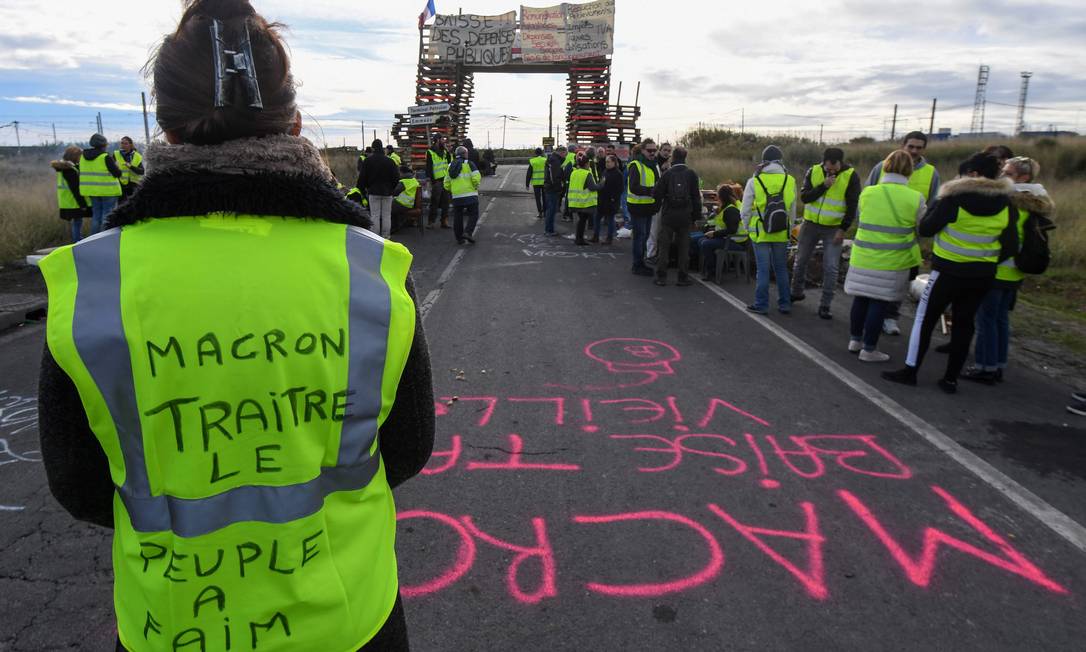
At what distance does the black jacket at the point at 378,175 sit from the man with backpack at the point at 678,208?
4740 millimetres

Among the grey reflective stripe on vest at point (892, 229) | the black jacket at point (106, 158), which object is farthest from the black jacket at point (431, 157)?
the grey reflective stripe on vest at point (892, 229)

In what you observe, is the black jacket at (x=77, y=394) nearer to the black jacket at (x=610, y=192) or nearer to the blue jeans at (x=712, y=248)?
the blue jeans at (x=712, y=248)

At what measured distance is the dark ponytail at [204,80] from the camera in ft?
4.08

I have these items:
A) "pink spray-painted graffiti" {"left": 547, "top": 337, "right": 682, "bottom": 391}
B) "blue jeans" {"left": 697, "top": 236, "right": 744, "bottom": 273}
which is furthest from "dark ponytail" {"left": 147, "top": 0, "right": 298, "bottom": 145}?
"blue jeans" {"left": 697, "top": 236, "right": 744, "bottom": 273}

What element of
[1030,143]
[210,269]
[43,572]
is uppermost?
[1030,143]

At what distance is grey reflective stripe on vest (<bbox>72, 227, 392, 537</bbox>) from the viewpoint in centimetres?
117

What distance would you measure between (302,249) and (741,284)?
9.66 m

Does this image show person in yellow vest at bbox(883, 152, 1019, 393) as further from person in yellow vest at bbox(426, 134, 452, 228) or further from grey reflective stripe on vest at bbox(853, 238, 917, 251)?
person in yellow vest at bbox(426, 134, 452, 228)

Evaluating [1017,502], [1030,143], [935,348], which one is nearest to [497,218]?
[935,348]

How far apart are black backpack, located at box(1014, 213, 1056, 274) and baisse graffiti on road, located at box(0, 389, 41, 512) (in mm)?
7063

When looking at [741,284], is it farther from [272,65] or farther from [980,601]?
[272,65]

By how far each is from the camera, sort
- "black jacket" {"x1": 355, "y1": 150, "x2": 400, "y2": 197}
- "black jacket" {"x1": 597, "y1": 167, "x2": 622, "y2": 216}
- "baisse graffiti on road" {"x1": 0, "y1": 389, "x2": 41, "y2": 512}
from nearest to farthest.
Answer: "baisse graffiti on road" {"x1": 0, "y1": 389, "x2": 41, "y2": 512} < "black jacket" {"x1": 355, "y1": 150, "x2": 400, "y2": 197} < "black jacket" {"x1": 597, "y1": 167, "x2": 622, "y2": 216}

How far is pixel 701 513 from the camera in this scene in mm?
3662

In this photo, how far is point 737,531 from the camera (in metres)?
3.50
